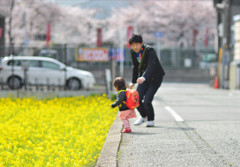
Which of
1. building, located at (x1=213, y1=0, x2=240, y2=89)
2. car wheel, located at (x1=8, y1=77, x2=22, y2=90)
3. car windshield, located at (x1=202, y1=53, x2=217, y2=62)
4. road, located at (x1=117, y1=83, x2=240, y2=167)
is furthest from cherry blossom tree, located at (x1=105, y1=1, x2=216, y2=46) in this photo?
road, located at (x1=117, y1=83, x2=240, y2=167)

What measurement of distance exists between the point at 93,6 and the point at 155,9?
28.6 meters

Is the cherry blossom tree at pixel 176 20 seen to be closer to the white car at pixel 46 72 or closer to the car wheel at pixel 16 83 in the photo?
the white car at pixel 46 72

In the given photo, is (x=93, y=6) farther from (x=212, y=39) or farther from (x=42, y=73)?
(x=42, y=73)

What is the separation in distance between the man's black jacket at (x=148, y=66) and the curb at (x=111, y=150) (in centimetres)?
97

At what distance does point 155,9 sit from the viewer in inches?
1886

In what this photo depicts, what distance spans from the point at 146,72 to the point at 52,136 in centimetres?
181

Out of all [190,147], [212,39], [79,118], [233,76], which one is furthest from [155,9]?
[190,147]

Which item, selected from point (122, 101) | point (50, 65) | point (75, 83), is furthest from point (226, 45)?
point (122, 101)

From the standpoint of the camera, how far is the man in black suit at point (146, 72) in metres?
6.73

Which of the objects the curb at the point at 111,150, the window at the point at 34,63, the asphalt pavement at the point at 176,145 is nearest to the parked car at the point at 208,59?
the window at the point at 34,63

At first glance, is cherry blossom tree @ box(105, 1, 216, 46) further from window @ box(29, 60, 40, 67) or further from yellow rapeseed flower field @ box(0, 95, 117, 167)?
yellow rapeseed flower field @ box(0, 95, 117, 167)

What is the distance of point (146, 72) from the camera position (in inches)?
265

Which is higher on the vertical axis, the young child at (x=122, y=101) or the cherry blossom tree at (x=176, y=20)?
the cherry blossom tree at (x=176, y=20)

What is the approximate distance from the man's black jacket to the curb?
97cm
